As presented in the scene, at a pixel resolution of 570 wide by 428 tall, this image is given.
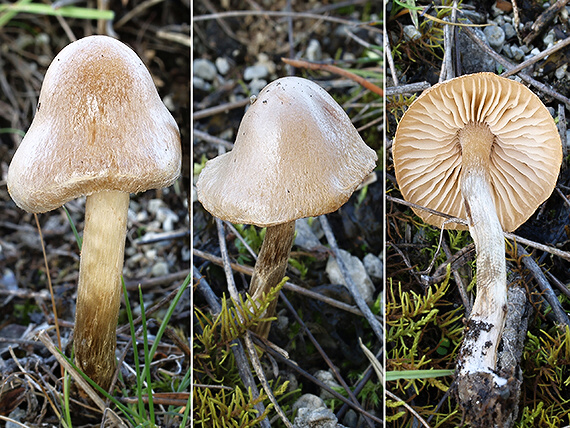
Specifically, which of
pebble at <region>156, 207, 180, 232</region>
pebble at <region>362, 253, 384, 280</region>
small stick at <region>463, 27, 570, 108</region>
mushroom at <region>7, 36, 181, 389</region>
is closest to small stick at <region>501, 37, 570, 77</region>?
small stick at <region>463, 27, 570, 108</region>

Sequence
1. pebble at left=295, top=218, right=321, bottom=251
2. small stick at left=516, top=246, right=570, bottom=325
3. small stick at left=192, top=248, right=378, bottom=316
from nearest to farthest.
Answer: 1. small stick at left=516, top=246, right=570, bottom=325
2. small stick at left=192, top=248, right=378, bottom=316
3. pebble at left=295, top=218, right=321, bottom=251

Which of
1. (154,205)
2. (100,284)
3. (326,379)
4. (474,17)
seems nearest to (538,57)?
(474,17)

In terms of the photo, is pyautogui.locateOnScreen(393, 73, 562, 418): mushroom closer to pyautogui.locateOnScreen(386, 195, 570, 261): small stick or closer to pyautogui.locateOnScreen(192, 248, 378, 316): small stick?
pyautogui.locateOnScreen(386, 195, 570, 261): small stick

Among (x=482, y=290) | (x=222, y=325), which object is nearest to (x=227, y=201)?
(x=222, y=325)

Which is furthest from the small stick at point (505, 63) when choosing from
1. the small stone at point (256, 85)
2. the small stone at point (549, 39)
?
the small stone at point (256, 85)

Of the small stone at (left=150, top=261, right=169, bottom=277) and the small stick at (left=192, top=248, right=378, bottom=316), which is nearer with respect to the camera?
the small stick at (left=192, top=248, right=378, bottom=316)

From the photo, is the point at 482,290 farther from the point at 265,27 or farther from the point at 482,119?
the point at 265,27
